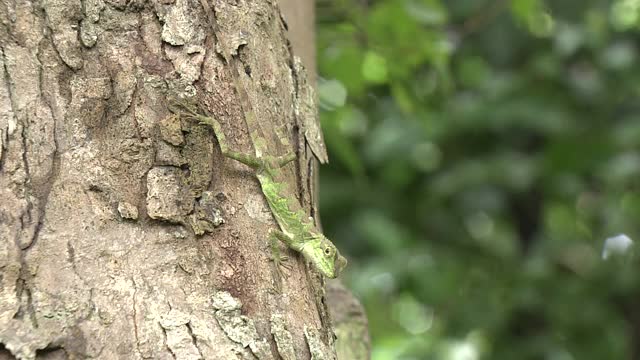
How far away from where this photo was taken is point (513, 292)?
6.31 m

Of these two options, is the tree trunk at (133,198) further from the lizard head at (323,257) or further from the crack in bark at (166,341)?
the lizard head at (323,257)

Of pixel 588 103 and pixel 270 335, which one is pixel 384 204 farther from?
pixel 270 335

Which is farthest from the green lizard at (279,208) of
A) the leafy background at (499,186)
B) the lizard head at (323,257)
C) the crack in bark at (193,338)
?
the leafy background at (499,186)

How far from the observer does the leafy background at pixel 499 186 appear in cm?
588

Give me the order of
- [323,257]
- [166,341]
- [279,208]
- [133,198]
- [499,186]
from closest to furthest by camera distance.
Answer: [166,341]
[133,198]
[279,208]
[323,257]
[499,186]

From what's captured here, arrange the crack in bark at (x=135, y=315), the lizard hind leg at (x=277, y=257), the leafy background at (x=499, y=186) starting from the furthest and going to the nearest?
the leafy background at (x=499, y=186), the lizard hind leg at (x=277, y=257), the crack in bark at (x=135, y=315)

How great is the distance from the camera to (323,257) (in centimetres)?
295

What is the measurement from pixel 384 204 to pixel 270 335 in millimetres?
4113

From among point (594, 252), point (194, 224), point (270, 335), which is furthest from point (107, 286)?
point (594, 252)

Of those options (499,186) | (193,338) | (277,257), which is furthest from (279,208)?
(499,186)

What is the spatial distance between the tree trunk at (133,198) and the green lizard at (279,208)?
0.09 feet

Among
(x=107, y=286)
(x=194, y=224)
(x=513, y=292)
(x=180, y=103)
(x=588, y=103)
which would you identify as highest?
(x=588, y=103)

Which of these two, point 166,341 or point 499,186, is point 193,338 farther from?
point 499,186

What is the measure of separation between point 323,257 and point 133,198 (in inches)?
30.7
